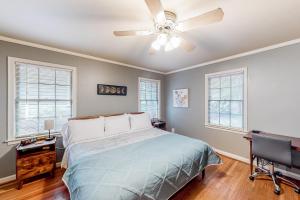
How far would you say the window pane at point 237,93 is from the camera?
311 centimetres

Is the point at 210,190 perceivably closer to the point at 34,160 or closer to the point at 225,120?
the point at 225,120

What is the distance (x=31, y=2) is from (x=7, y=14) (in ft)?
1.72

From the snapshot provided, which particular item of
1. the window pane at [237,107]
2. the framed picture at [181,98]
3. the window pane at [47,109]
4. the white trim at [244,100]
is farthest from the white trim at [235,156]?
the window pane at [47,109]

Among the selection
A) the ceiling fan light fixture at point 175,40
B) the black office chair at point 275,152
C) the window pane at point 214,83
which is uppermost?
the ceiling fan light fixture at point 175,40

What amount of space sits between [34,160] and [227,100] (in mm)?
4082

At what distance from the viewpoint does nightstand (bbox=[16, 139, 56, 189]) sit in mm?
2135

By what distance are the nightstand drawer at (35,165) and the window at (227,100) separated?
3566 millimetres

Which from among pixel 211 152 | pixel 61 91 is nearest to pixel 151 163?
pixel 211 152

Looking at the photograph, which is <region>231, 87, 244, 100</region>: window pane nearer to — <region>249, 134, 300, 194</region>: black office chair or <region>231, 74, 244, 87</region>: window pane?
<region>231, 74, 244, 87</region>: window pane

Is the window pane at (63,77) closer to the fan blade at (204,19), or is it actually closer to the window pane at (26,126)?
the window pane at (26,126)

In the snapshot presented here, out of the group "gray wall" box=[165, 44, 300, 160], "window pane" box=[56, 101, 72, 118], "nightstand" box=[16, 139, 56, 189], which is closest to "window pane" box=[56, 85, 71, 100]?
"window pane" box=[56, 101, 72, 118]

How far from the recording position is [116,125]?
115 inches

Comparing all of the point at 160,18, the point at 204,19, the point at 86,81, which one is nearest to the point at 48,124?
the point at 86,81

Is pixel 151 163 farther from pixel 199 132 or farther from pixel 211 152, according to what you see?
pixel 199 132
